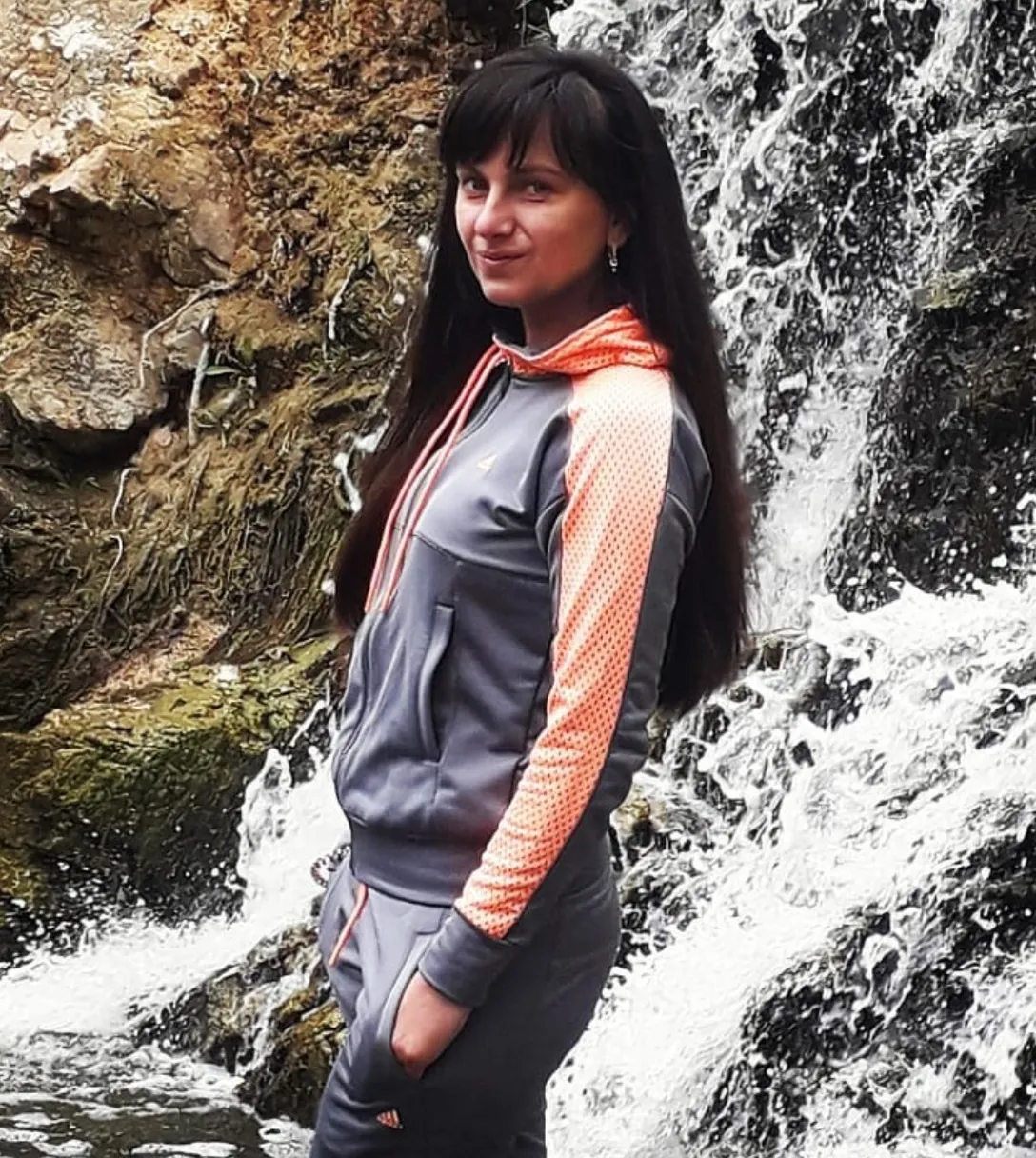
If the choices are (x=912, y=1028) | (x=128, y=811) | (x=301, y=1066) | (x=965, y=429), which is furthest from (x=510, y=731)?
(x=965, y=429)

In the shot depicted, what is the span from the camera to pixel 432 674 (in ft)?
5.44

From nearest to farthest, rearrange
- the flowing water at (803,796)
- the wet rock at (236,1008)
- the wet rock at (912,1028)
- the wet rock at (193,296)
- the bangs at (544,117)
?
the bangs at (544,117) < the wet rock at (912,1028) < the flowing water at (803,796) < the wet rock at (236,1008) < the wet rock at (193,296)

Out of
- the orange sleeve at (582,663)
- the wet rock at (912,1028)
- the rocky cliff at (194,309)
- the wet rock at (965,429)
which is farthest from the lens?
the rocky cliff at (194,309)

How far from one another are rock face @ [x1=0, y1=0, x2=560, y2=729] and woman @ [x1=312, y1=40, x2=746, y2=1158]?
4486 millimetres

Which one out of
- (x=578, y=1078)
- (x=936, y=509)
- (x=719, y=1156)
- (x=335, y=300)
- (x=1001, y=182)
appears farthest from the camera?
(x=335, y=300)

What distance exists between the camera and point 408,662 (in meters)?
1.68

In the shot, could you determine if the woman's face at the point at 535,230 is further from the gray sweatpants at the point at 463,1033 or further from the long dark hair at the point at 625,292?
the gray sweatpants at the point at 463,1033

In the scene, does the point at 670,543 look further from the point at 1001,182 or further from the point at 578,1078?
the point at 1001,182

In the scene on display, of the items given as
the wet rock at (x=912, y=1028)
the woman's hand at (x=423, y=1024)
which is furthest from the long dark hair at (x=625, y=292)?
the wet rock at (x=912, y=1028)

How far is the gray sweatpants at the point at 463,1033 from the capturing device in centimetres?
165

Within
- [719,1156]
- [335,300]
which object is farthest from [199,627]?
[719,1156]

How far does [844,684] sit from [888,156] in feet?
7.31

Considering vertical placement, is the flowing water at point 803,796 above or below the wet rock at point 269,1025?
above

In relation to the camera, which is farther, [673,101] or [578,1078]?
[673,101]
